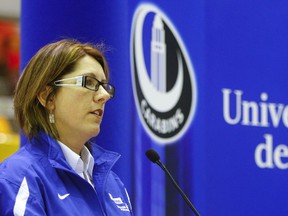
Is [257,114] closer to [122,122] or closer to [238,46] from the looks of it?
[238,46]

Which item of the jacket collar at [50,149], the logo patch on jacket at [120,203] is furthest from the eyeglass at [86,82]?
the logo patch on jacket at [120,203]

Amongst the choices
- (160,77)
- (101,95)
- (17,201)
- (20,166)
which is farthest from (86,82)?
(160,77)

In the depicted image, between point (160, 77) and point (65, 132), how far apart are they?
1.20 meters

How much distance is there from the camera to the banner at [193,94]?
317 centimetres

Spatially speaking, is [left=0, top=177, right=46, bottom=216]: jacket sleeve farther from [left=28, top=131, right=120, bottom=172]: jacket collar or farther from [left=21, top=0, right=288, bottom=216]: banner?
[left=21, top=0, right=288, bottom=216]: banner

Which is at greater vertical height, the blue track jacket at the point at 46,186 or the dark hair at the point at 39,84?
the dark hair at the point at 39,84

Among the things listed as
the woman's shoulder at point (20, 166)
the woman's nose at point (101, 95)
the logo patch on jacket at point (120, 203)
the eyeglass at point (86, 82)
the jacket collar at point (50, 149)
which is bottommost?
the logo patch on jacket at point (120, 203)

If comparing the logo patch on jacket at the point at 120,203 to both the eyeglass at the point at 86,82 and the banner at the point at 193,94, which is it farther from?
the banner at the point at 193,94

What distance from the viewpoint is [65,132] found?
6.97 ft

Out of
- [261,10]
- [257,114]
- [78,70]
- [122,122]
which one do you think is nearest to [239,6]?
[261,10]

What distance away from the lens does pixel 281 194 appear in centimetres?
343

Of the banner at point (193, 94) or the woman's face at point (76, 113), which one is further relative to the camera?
the banner at point (193, 94)

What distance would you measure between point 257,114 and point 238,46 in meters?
0.32

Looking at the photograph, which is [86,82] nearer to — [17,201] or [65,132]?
[65,132]
